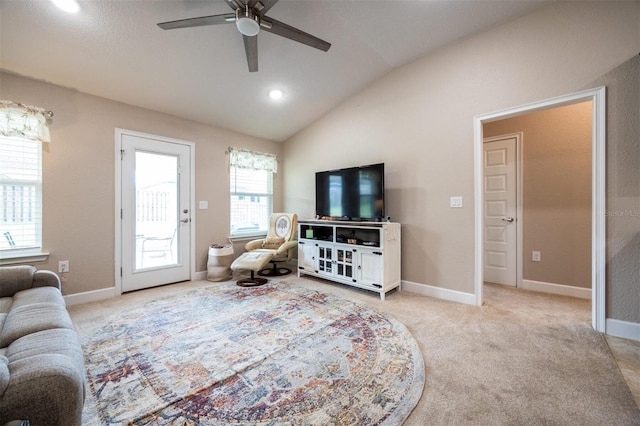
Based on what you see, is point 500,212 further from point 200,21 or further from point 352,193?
point 200,21

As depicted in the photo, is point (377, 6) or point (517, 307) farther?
point (517, 307)

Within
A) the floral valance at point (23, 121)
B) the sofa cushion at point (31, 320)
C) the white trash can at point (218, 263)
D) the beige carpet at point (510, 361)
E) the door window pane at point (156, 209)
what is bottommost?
the beige carpet at point (510, 361)

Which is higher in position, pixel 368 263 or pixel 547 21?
pixel 547 21

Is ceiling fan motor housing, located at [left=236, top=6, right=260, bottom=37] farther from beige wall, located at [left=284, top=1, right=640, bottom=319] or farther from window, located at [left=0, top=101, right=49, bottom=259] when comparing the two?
window, located at [left=0, top=101, right=49, bottom=259]

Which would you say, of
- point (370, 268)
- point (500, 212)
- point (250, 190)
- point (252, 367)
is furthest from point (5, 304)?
point (500, 212)

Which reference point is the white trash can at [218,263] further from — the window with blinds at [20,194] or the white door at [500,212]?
the white door at [500,212]

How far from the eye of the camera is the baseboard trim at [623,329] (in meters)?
1.97

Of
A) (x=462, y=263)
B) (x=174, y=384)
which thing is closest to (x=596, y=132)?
(x=462, y=263)

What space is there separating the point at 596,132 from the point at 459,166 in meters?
1.03

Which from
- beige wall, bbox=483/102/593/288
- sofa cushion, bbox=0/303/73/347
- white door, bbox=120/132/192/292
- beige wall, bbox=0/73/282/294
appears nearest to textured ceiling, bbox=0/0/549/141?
beige wall, bbox=0/73/282/294

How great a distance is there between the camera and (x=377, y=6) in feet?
7.48

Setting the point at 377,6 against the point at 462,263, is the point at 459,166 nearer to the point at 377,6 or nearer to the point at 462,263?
the point at 462,263

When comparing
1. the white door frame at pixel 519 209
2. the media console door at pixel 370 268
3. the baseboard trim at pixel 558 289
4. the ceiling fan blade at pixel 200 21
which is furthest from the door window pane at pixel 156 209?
the baseboard trim at pixel 558 289

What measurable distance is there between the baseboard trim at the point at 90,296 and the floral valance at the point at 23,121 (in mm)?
1609
